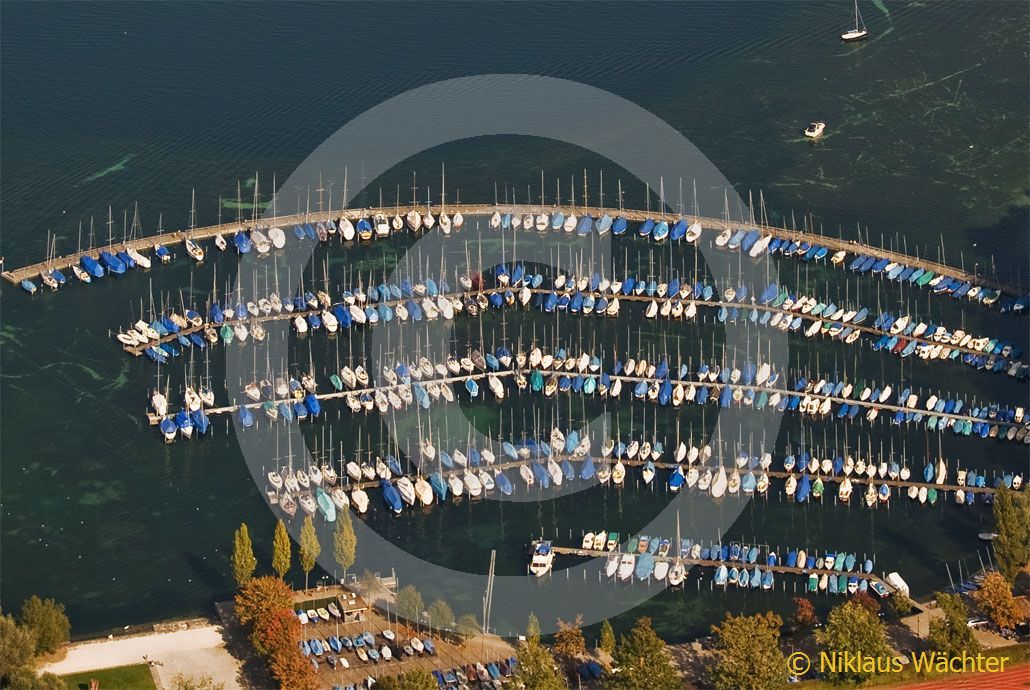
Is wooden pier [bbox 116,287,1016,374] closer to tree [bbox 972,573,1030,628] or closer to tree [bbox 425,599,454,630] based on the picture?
tree [bbox 972,573,1030,628]

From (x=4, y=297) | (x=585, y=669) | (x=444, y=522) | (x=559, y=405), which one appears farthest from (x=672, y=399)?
(x=4, y=297)

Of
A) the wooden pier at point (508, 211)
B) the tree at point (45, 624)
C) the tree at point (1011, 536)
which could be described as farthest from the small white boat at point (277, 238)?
the tree at point (1011, 536)

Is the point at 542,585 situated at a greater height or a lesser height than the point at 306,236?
lesser

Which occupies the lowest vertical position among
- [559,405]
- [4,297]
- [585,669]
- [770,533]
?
[585,669]

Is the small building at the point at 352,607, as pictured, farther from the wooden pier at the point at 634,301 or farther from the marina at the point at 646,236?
the marina at the point at 646,236

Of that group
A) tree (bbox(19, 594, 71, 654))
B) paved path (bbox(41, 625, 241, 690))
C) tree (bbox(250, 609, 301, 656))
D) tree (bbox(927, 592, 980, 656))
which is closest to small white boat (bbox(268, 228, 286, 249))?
paved path (bbox(41, 625, 241, 690))

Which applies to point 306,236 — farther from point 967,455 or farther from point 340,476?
point 967,455
